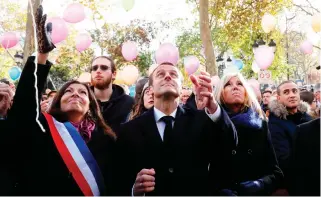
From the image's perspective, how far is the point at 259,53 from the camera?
32.4 ft

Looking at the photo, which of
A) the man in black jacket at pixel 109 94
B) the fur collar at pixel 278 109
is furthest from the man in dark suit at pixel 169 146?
the fur collar at pixel 278 109

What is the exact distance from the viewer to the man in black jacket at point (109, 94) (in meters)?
4.02

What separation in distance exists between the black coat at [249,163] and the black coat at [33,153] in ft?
3.42

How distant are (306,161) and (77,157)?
148 centimetres

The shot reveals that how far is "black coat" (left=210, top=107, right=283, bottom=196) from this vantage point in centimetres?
296

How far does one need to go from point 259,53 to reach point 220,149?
754 cm

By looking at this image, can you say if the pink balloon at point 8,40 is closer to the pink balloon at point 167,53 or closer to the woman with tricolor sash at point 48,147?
the pink balloon at point 167,53

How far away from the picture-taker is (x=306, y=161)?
6.75 ft

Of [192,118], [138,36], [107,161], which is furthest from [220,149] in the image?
[138,36]

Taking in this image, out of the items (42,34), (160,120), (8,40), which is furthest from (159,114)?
(8,40)

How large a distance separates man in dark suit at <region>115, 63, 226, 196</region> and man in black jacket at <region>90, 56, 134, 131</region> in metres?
1.17

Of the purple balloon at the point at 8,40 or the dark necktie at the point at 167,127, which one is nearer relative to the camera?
the dark necktie at the point at 167,127

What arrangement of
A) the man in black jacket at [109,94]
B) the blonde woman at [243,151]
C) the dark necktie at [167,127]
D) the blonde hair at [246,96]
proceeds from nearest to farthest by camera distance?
the dark necktie at [167,127]
the blonde woman at [243,151]
the blonde hair at [246,96]
the man in black jacket at [109,94]

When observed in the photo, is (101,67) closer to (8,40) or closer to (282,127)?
(282,127)
